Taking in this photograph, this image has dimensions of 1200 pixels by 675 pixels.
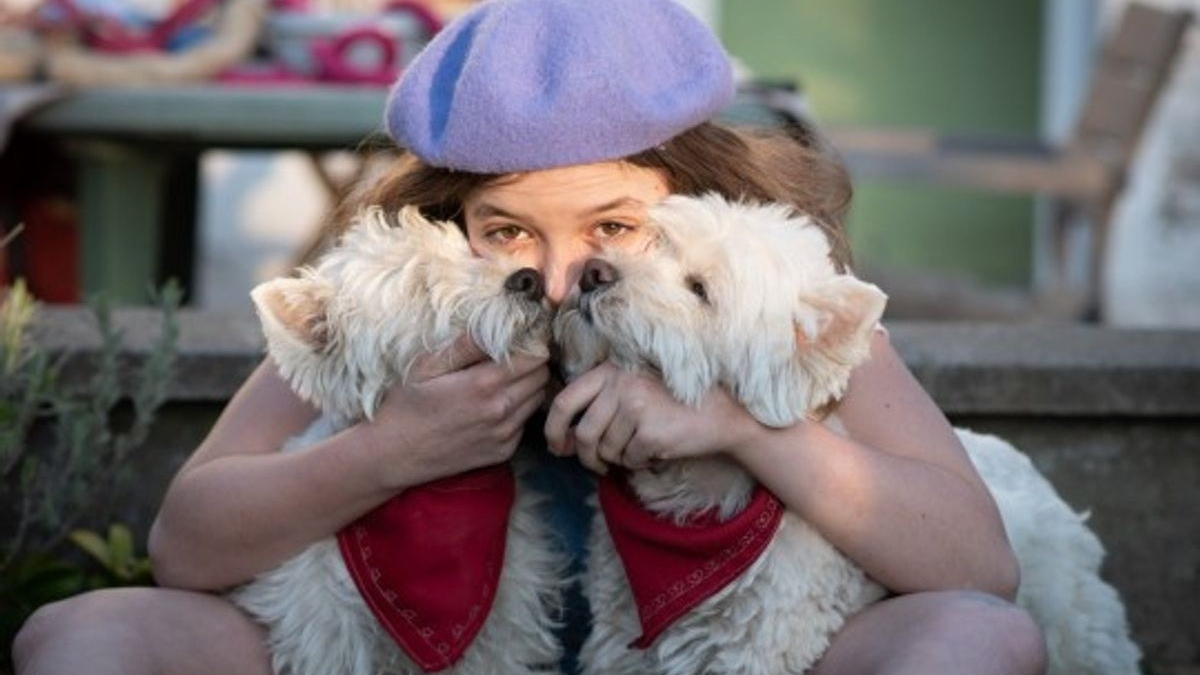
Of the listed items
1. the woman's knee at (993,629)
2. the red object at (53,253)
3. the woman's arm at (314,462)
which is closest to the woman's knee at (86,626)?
the woman's arm at (314,462)

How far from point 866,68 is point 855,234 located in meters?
0.78

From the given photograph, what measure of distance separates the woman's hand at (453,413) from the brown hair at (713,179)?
310 millimetres

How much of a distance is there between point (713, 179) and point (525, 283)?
1.50 feet

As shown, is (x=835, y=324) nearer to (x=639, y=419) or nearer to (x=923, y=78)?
(x=639, y=419)

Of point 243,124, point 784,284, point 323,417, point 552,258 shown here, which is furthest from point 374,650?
point 243,124

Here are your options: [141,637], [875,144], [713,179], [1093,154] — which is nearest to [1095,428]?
[713,179]

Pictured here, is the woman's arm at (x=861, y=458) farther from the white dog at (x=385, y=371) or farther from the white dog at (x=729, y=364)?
the white dog at (x=385, y=371)

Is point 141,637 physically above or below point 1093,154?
above

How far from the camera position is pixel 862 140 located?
7.55 meters

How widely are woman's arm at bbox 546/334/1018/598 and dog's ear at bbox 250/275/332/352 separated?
13.0 inches

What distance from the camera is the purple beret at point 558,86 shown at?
2736 millimetres

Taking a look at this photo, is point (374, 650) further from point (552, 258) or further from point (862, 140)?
point (862, 140)

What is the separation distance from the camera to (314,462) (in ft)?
9.17

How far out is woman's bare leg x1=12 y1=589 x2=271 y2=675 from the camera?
2.70 metres
